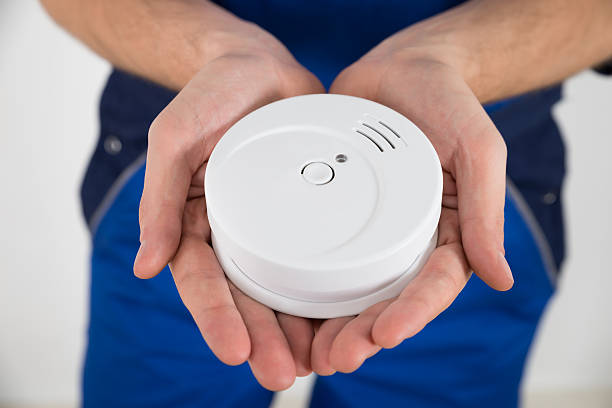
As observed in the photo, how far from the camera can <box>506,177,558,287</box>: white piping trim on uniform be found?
109 centimetres

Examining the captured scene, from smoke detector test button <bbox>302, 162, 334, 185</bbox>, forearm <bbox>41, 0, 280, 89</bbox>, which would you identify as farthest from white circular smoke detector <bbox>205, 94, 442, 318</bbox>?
forearm <bbox>41, 0, 280, 89</bbox>

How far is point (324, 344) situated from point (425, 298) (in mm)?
113

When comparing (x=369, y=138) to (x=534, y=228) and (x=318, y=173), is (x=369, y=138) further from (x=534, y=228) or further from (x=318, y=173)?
(x=534, y=228)

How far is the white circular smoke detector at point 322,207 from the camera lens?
2.18 ft

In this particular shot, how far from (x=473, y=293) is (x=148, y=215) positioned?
62cm

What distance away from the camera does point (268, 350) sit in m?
0.62

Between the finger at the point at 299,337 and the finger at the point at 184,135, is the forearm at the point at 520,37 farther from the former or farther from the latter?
the finger at the point at 299,337

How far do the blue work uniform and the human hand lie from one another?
22 cm

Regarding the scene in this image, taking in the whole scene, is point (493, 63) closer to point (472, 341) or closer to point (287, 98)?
point (287, 98)

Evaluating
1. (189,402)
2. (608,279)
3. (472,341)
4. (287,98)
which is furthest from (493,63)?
(608,279)

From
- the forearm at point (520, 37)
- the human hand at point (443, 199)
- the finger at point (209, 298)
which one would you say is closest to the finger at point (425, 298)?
the human hand at point (443, 199)

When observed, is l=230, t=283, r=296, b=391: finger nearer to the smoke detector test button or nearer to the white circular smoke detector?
the white circular smoke detector

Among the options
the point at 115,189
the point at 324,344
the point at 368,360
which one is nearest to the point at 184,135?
the point at 324,344

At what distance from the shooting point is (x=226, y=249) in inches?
27.9
